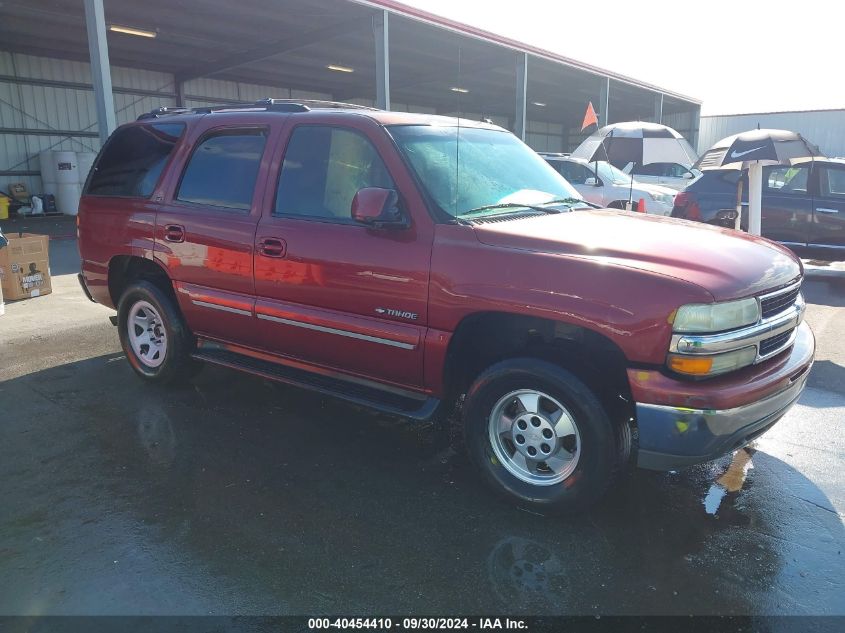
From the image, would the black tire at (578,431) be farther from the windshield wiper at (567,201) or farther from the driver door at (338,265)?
the windshield wiper at (567,201)

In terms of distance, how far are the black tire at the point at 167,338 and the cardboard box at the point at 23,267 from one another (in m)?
4.02

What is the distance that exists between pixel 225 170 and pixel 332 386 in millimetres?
1692

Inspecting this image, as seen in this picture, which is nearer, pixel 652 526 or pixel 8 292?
pixel 652 526

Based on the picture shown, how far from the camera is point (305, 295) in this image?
3.86 metres

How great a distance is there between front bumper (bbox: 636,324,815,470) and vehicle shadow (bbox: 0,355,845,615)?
→ 17.9 inches

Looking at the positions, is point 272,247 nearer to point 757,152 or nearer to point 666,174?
point 757,152

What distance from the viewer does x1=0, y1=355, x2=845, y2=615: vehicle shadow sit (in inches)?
102

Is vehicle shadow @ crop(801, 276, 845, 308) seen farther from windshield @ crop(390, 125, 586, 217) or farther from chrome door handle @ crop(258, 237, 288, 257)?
chrome door handle @ crop(258, 237, 288, 257)

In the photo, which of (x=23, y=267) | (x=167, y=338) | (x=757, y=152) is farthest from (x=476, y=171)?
(x=23, y=267)

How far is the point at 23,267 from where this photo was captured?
816 centimetres

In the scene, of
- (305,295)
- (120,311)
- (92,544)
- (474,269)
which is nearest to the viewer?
(92,544)

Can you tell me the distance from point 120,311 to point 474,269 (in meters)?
3.30

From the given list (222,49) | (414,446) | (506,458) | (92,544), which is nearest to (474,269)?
(506,458)

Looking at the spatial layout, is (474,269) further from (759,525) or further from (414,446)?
(759,525)
